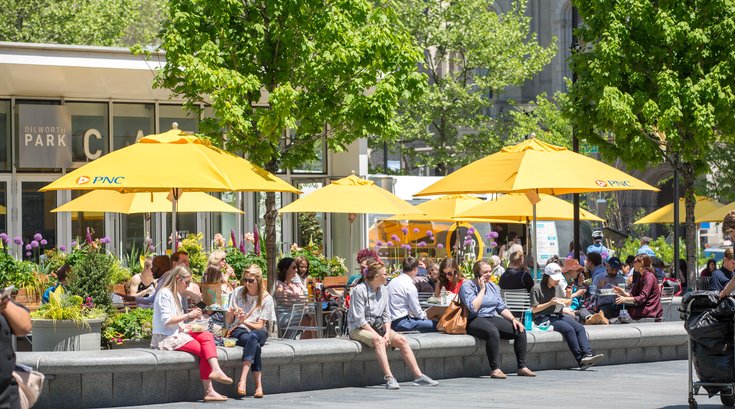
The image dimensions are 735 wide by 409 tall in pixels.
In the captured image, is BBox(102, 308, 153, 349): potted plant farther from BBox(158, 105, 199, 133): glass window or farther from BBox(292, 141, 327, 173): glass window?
BBox(292, 141, 327, 173): glass window

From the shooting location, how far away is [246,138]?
1977 cm

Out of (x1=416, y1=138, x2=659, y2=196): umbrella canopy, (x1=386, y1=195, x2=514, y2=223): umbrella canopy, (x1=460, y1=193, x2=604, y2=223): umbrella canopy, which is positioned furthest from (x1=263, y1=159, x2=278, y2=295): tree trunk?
(x1=386, y1=195, x2=514, y2=223): umbrella canopy

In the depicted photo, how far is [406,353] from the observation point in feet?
47.0

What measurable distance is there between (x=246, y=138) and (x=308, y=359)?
6668mm

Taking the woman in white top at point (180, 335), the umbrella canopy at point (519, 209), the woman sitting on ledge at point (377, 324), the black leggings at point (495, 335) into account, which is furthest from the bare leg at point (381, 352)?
the umbrella canopy at point (519, 209)

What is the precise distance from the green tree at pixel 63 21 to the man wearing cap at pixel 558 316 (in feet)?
85.8

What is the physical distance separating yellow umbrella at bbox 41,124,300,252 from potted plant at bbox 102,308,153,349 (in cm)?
166

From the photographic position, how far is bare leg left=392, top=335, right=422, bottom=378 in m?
14.3

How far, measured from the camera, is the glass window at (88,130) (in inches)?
1119

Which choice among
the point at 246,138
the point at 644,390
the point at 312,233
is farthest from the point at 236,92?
the point at 312,233

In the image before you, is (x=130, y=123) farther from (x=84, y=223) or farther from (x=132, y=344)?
(x=132, y=344)

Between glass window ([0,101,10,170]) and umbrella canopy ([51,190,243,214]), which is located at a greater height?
glass window ([0,101,10,170])

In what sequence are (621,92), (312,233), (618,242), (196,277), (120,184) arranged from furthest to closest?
(618,242) < (312,233) < (621,92) < (196,277) < (120,184)

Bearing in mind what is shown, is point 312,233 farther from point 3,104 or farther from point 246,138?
point 246,138
